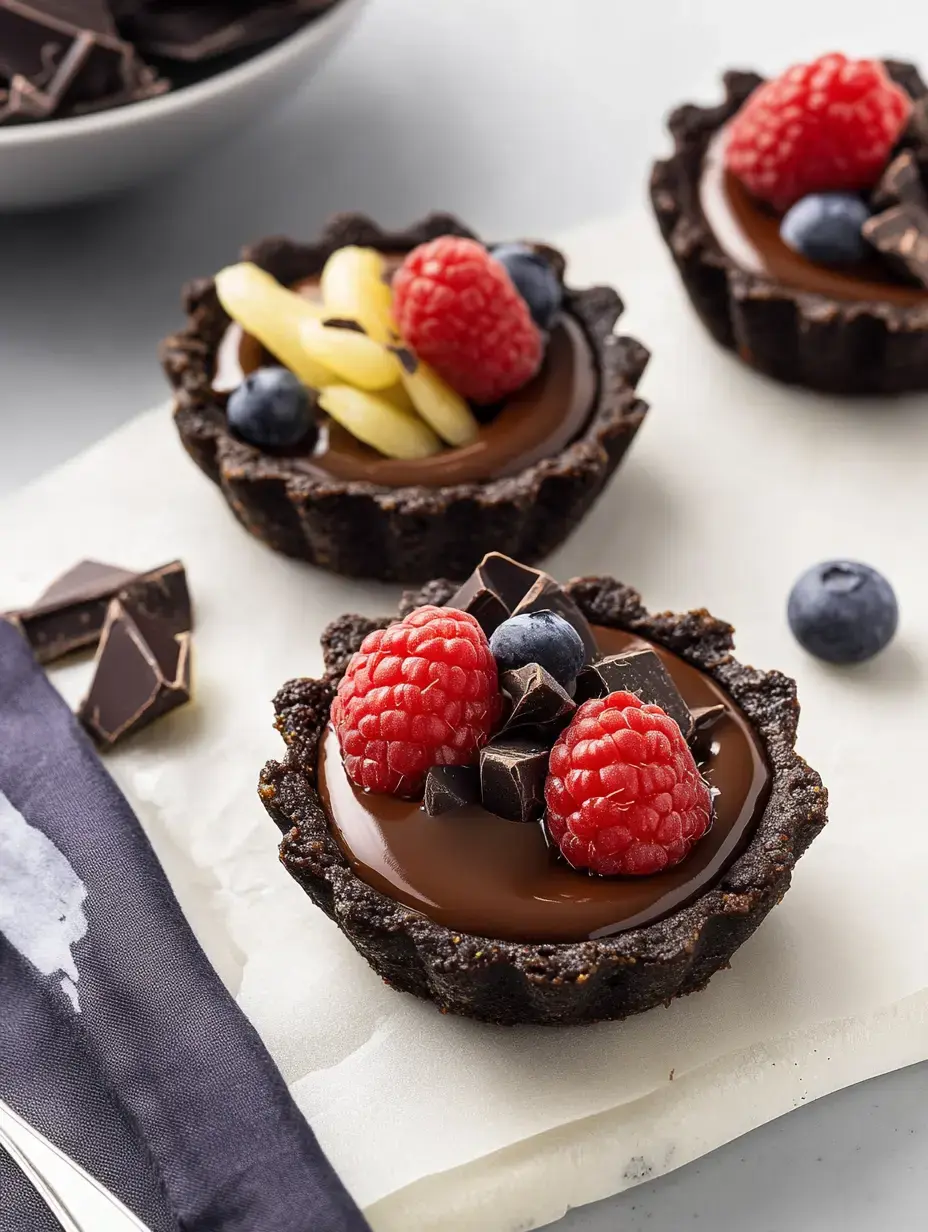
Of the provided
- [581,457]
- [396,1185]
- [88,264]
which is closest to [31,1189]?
[396,1185]

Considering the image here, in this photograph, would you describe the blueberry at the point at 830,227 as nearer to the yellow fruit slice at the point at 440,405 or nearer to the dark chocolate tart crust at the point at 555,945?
the yellow fruit slice at the point at 440,405

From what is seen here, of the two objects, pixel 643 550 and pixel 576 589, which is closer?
pixel 576 589

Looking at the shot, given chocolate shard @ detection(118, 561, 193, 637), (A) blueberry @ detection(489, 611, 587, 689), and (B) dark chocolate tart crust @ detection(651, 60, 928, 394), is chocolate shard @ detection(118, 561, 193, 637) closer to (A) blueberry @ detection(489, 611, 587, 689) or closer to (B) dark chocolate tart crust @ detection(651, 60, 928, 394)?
(A) blueberry @ detection(489, 611, 587, 689)

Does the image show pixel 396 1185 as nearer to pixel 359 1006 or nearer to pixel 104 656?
pixel 359 1006

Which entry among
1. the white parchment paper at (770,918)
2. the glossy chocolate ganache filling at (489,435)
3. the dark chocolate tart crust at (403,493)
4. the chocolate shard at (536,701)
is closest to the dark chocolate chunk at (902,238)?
the white parchment paper at (770,918)

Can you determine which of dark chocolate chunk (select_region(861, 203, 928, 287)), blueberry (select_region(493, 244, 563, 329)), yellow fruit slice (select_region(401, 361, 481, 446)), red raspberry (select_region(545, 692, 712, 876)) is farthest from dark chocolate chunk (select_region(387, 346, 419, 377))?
dark chocolate chunk (select_region(861, 203, 928, 287))

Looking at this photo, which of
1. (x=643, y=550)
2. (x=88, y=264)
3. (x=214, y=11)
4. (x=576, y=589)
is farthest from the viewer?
(x=88, y=264)

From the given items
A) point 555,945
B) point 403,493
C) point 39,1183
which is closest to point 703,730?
point 555,945
